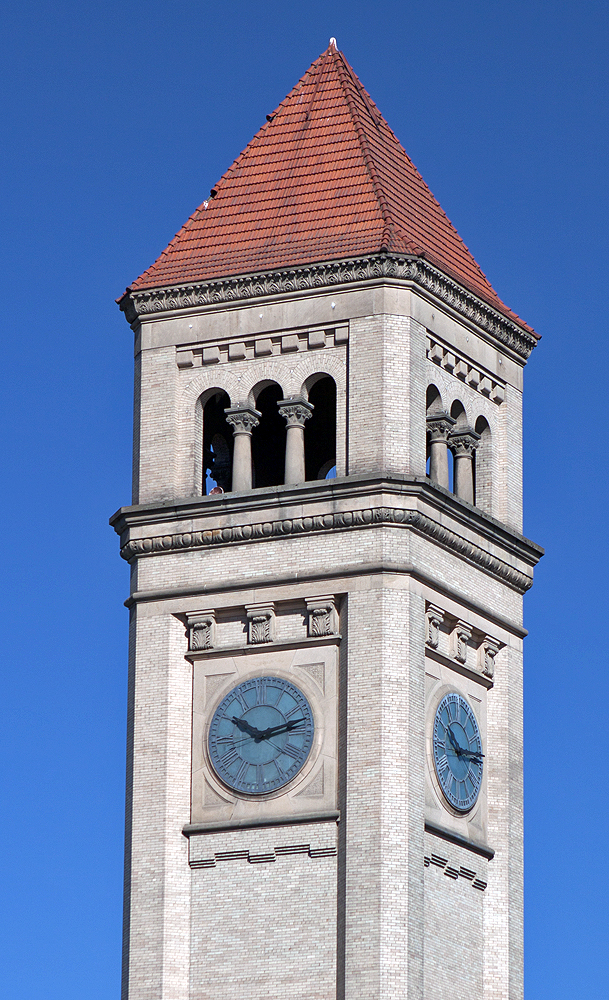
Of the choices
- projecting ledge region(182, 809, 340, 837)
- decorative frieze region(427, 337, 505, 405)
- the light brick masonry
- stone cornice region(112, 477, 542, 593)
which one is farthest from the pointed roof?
projecting ledge region(182, 809, 340, 837)

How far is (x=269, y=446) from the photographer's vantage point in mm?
66875

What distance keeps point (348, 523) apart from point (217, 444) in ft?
20.2

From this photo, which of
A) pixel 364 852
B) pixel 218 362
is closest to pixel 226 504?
pixel 218 362

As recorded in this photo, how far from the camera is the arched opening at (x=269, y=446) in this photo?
2616 inches

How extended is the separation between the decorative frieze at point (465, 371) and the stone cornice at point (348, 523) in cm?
318

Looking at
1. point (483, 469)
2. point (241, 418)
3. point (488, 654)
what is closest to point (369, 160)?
point (241, 418)

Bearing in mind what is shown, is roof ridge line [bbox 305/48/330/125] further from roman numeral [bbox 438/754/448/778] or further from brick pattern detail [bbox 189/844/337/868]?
brick pattern detail [bbox 189/844/337/868]

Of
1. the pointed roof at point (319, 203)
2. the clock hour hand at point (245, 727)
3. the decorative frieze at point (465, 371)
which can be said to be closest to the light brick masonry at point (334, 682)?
the decorative frieze at point (465, 371)

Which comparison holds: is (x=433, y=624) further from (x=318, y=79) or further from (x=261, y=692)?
(x=318, y=79)

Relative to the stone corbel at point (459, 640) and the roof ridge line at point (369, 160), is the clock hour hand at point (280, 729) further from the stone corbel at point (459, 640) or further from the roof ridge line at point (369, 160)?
the roof ridge line at point (369, 160)

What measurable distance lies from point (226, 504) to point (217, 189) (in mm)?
8121

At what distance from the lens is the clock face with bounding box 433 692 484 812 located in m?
61.3

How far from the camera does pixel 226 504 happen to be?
6219cm

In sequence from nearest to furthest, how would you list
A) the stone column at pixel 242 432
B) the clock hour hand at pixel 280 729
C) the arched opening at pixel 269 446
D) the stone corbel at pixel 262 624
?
1. the clock hour hand at pixel 280 729
2. the stone corbel at pixel 262 624
3. the stone column at pixel 242 432
4. the arched opening at pixel 269 446
